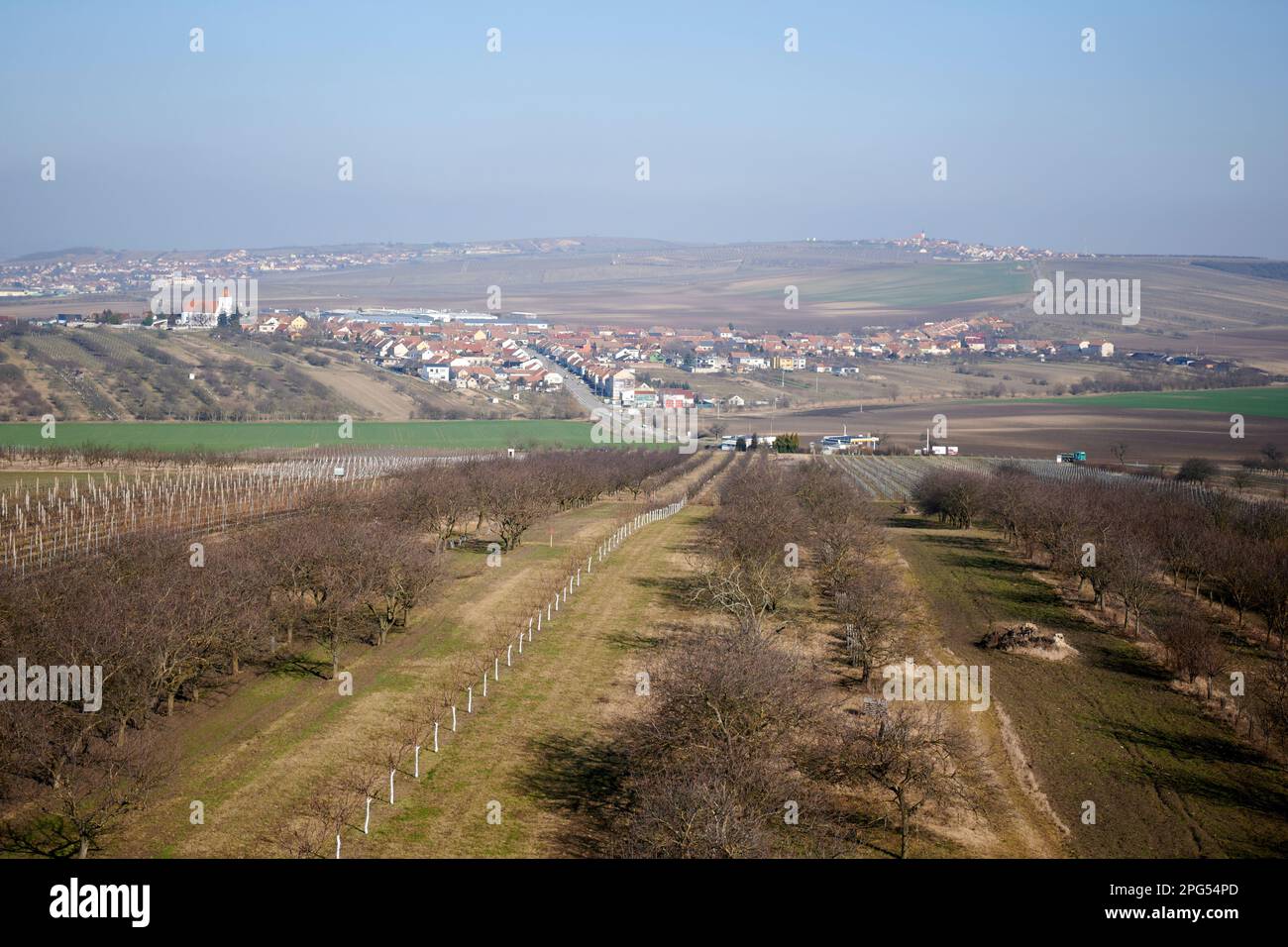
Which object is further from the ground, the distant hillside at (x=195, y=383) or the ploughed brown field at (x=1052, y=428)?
the distant hillside at (x=195, y=383)

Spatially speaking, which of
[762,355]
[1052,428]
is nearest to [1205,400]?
[1052,428]

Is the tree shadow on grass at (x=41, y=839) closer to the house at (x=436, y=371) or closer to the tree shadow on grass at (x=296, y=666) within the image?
the tree shadow on grass at (x=296, y=666)

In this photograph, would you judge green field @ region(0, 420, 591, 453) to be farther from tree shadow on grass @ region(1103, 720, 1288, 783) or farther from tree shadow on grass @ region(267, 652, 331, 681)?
tree shadow on grass @ region(1103, 720, 1288, 783)

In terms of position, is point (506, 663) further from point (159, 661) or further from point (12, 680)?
point (12, 680)

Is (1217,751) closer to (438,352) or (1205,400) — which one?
(1205,400)

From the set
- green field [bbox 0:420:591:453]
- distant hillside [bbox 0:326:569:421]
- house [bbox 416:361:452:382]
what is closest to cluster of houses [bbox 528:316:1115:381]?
house [bbox 416:361:452:382]

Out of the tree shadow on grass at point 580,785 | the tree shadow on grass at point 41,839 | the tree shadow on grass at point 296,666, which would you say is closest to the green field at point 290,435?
the tree shadow on grass at point 296,666
